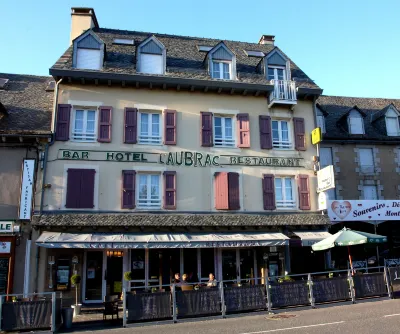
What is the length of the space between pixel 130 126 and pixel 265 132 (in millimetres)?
5885

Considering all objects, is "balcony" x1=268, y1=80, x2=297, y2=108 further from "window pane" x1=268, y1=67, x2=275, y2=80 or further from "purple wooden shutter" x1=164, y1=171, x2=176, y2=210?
"purple wooden shutter" x1=164, y1=171, x2=176, y2=210

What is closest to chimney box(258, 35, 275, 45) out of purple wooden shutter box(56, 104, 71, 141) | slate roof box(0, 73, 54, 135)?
slate roof box(0, 73, 54, 135)

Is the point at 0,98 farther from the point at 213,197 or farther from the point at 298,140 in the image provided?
the point at 298,140

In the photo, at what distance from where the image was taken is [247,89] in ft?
56.8

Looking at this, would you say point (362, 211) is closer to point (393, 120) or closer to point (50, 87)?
point (393, 120)

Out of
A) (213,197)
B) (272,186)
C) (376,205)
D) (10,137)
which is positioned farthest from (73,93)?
(376,205)

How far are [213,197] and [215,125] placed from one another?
10.6 ft

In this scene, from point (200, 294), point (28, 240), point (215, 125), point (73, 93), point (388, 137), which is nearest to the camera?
point (200, 294)

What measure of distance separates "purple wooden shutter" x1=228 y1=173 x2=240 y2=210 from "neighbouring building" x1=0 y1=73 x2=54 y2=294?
292 inches

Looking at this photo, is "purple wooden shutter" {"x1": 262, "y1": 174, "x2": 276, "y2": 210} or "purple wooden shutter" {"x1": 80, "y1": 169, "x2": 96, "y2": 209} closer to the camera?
"purple wooden shutter" {"x1": 80, "y1": 169, "x2": 96, "y2": 209}

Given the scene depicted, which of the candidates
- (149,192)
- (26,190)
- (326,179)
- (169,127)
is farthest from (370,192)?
(26,190)

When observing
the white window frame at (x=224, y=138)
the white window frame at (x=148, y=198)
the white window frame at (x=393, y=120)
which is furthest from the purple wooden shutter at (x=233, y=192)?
the white window frame at (x=393, y=120)

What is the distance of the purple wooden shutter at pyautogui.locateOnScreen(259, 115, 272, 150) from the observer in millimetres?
17188

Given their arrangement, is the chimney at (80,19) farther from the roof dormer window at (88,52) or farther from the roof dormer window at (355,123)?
the roof dormer window at (355,123)
